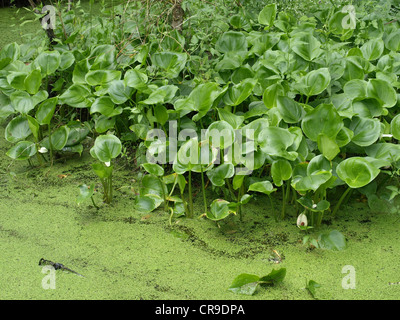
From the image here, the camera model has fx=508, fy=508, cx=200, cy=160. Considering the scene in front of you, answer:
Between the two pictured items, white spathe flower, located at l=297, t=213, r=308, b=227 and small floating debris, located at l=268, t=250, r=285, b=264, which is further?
white spathe flower, located at l=297, t=213, r=308, b=227

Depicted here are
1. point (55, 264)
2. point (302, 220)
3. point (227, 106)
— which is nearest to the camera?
point (55, 264)

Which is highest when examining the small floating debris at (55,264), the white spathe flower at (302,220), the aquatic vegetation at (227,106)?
the aquatic vegetation at (227,106)

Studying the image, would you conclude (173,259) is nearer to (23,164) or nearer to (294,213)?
(294,213)

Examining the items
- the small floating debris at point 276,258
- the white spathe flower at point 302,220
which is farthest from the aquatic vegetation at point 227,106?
the small floating debris at point 276,258

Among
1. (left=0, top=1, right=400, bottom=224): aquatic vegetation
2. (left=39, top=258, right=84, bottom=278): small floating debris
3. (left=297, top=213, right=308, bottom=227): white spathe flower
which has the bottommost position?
(left=39, top=258, right=84, bottom=278): small floating debris

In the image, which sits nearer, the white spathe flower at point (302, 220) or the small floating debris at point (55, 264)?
the small floating debris at point (55, 264)

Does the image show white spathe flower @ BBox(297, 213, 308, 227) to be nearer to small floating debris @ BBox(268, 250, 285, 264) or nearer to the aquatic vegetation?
the aquatic vegetation

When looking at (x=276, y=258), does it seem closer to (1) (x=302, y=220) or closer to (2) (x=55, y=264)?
(1) (x=302, y=220)

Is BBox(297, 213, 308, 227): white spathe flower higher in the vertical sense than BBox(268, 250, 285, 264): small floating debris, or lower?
higher

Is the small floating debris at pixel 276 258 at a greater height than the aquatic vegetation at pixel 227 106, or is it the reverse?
the aquatic vegetation at pixel 227 106

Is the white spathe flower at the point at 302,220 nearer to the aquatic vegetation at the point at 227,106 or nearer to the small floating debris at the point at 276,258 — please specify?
the aquatic vegetation at the point at 227,106

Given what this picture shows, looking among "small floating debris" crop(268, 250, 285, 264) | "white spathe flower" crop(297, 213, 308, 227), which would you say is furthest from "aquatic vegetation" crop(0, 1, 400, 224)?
"small floating debris" crop(268, 250, 285, 264)

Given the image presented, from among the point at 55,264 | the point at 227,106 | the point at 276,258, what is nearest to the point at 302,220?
the point at 276,258

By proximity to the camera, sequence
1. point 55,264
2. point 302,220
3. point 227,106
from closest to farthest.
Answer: point 55,264, point 302,220, point 227,106
